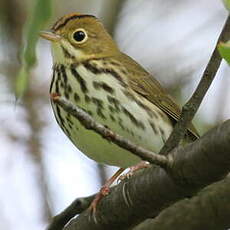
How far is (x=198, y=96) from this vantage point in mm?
1830

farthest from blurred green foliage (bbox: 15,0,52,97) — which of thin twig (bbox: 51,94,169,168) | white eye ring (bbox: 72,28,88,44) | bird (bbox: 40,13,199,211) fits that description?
white eye ring (bbox: 72,28,88,44)

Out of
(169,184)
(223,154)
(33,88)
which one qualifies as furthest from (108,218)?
(33,88)

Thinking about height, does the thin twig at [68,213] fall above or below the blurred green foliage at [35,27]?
below

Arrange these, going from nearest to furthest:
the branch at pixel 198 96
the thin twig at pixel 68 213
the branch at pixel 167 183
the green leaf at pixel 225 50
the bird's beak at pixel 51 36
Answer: the green leaf at pixel 225 50 < the branch at pixel 167 183 < the branch at pixel 198 96 < the thin twig at pixel 68 213 < the bird's beak at pixel 51 36

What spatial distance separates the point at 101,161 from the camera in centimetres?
289

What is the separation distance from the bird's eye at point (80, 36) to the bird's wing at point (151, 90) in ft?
0.65

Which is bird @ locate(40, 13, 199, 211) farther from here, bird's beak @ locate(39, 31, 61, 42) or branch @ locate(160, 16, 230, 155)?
Answer: branch @ locate(160, 16, 230, 155)

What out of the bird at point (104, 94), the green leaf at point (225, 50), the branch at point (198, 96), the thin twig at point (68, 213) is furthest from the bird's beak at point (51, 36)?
the green leaf at point (225, 50)

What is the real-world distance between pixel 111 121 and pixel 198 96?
0.90 meters

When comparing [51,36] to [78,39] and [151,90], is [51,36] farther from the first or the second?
[151,90]

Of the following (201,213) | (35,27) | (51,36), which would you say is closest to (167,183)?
(201,213)

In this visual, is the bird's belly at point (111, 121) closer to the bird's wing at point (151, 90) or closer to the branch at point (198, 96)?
the bird's wing at point (151, 90)

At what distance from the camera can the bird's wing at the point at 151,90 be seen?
3.00 metres

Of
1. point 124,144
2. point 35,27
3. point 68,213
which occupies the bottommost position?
point 68,213
